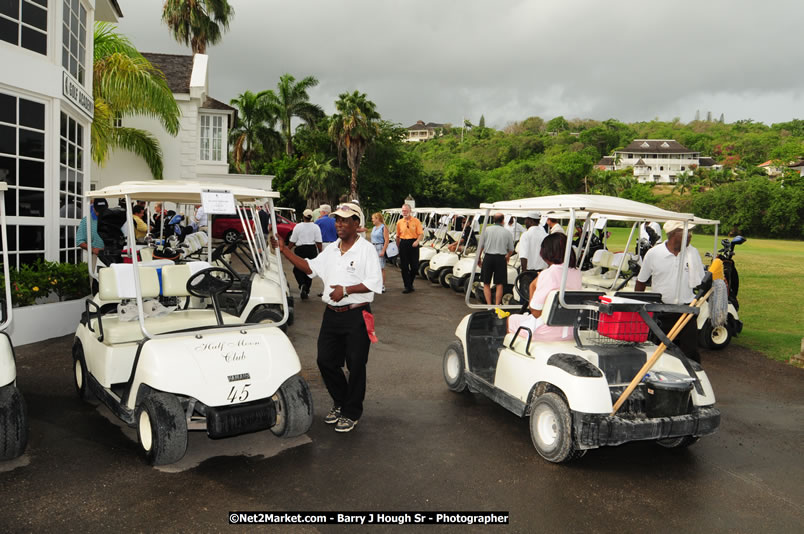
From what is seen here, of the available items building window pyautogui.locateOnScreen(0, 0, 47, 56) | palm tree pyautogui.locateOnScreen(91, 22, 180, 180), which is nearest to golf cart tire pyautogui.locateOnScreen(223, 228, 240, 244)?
palm tree pyautogui.locateOnScreen(91, 22, 180, 180)

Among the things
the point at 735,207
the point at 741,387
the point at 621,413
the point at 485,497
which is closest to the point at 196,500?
the point at 485,497

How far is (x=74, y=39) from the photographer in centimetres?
984

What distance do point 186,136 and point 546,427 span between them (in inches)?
828

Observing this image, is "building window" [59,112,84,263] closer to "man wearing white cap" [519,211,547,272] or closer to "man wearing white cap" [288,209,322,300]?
"man wearing white cap" [288,209,322,300]

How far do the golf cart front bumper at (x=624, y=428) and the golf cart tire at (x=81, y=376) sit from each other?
406 centimetres

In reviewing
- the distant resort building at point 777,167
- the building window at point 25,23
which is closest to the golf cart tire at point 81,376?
the building window at point 25,23

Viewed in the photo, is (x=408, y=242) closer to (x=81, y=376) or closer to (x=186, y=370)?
(x=81, y=376)

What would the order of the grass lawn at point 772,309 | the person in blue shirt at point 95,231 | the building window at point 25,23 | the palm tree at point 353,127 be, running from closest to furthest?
the person in blue shirt at point 95,231
the building window at point 25,23
the grass lawn at point 772,309
the palm tree at point 353,127

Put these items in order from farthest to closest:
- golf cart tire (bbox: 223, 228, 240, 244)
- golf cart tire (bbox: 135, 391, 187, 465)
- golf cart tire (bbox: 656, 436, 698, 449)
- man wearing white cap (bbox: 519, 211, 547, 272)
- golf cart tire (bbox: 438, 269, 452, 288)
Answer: golf cart tire (bbox: 223, 228, 240, 244) < golf cart tire (bbox: 438, 269, 452, 288) < man wearing white cap (bbox: 519, 211, 547, 272) < golf cart tire (bbox: 656, 436, 698, 449) < golf cart tire (bbox: 135, 391, 187, 465)

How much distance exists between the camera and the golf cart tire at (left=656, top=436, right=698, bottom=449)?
180 inches

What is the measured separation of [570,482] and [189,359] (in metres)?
2.69

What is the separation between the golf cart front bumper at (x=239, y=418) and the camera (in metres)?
3.98

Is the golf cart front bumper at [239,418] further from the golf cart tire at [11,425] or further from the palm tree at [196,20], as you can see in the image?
the palm tree at [196,20]

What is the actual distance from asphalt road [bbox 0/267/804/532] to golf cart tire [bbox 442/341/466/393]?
107 millimetres
